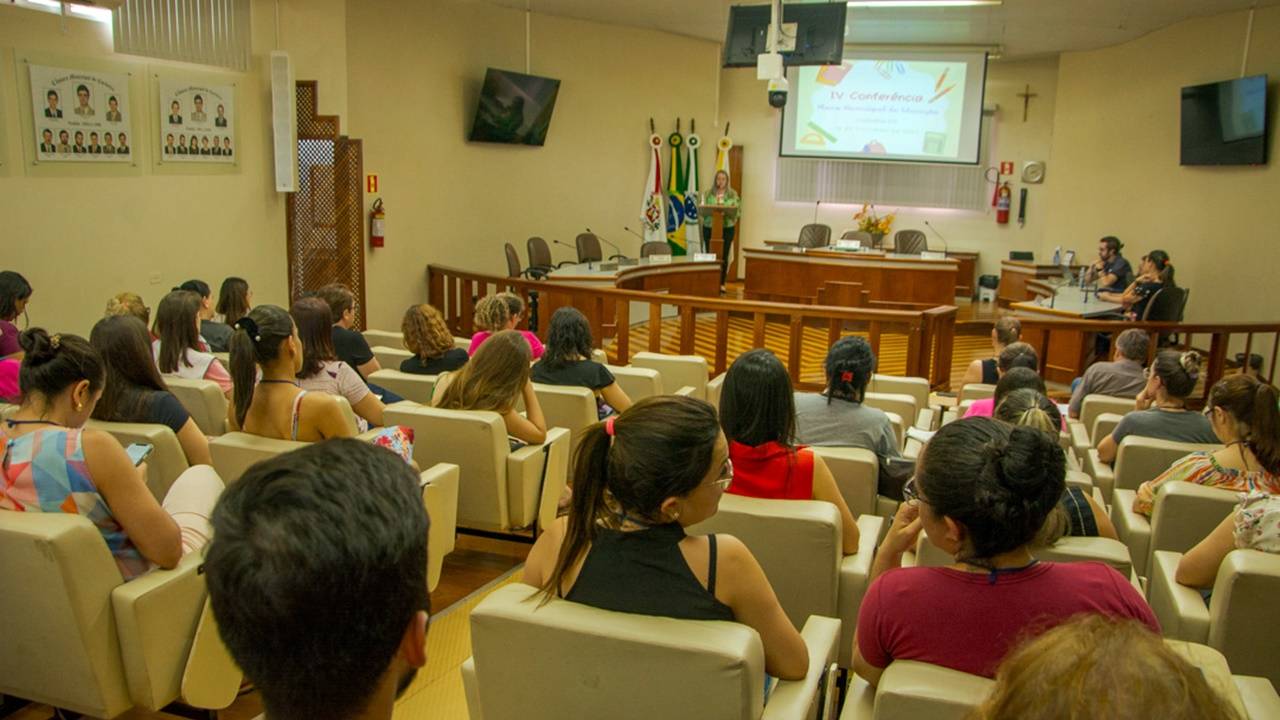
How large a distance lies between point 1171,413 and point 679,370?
260 cm

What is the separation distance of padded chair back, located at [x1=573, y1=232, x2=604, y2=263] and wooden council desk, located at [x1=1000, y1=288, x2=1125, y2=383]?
441 centimetres

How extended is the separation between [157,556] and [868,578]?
1815mm

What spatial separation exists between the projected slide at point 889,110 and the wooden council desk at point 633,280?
2881 millimetres

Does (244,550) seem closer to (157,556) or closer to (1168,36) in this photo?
(157,556)

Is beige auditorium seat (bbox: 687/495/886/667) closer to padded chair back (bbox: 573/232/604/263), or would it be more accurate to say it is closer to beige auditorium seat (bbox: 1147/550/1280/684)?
beige auditorium seat (bbox: 1147/550/1280/684)

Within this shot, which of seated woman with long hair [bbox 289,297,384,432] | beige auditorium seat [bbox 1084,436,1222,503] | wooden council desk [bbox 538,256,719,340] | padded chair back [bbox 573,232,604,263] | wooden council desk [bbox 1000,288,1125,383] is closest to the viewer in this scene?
beige auditorium seat [bbox 1084,436,1222,503]

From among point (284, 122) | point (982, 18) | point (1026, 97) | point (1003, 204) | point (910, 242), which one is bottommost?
point (910, 242)

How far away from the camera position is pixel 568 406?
168 inches

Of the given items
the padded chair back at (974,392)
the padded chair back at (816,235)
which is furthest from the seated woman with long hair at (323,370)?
the padded chair back at (816,235)

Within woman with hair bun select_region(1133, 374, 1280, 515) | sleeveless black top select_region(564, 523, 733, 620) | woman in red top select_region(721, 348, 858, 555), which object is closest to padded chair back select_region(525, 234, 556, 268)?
woman in red top select_region(721, 348, 858, 555)

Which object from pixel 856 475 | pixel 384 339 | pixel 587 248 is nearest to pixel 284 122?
pixel 384 339

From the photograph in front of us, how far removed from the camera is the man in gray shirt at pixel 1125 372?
507 cm

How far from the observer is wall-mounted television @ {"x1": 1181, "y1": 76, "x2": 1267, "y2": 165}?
28.8ft

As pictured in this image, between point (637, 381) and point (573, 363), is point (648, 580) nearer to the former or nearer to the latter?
point (573, 363)
